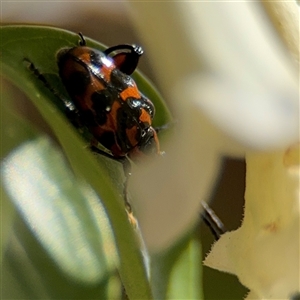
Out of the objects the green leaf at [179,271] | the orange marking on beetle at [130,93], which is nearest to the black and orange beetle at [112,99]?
the orange marking on beetle at [130,93]

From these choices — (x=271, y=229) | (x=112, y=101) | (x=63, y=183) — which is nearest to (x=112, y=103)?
(x=112, y=101)

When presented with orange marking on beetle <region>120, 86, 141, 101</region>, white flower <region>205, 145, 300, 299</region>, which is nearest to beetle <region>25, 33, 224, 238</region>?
orange marking on beetle <region>120, 86, 141, 101</region>

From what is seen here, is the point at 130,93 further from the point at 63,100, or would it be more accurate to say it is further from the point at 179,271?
the point at 179,271

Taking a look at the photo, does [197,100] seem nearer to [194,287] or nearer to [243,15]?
[243,15]

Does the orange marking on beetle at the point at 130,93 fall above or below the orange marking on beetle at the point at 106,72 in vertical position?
below

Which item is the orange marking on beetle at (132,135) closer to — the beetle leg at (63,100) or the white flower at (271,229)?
the beetle leg at (63,100)

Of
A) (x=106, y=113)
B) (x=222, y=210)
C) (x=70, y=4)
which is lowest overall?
(x=222, y=210)

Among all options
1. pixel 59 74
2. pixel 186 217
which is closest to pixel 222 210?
pixel 186 217
